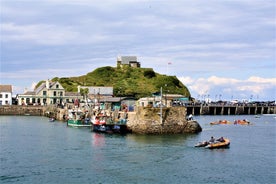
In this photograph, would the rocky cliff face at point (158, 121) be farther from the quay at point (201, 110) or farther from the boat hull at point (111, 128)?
the quay at point (201, 110)

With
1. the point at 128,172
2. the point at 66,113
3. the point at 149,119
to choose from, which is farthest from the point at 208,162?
the point at 66,113

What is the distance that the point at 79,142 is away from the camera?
67688mm

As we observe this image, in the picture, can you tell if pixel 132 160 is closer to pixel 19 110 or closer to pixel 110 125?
pixel 110 125

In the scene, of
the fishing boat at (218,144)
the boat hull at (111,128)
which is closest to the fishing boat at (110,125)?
the boat hull at (111,128)

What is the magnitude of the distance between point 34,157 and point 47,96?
102 meters

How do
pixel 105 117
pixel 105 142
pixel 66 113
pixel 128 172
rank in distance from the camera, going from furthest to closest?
pixel 66 113 → pixel 105 117 → pixel 105 142 → pixel 128 172

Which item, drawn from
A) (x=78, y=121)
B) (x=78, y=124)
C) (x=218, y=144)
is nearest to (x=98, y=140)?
(x=218, y=144)

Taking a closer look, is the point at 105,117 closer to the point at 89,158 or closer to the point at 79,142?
the point at 79,142

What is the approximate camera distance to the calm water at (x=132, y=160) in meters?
43.0

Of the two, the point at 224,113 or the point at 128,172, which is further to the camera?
the point at 224,113

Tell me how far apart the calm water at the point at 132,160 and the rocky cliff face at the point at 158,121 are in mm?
2837

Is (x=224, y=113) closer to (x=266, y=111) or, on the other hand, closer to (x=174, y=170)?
(x=266, y=111)

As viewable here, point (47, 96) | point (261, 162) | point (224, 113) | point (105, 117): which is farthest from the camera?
point (224, 113)

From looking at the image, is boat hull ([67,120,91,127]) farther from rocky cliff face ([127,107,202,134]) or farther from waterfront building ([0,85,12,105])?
waterfront building ([0,85,12,105])
